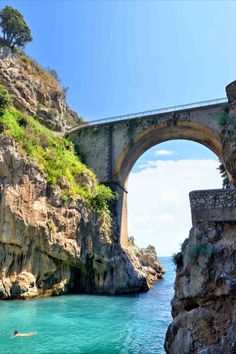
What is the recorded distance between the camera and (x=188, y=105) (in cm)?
2823

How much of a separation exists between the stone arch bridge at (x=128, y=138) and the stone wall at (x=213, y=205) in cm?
1960

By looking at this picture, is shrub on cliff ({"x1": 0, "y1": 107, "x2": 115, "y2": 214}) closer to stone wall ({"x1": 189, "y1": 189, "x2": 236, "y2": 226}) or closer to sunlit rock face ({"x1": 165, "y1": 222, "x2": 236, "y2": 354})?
stone wall ({"x1": 189, "y1": 189, "x2": 236, "y2": 226})

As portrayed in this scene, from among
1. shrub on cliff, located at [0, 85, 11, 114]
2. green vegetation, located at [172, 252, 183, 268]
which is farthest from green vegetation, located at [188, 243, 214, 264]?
shrub on cliff, located at [0, 85, 11, 114]

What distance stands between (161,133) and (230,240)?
22.6m

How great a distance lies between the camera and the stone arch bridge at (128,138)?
→ 2767cm

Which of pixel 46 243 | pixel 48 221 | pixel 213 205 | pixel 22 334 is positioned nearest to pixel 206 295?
pixel 213 205

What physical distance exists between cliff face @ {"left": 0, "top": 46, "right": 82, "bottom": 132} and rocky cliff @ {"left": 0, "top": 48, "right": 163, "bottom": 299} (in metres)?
0.17

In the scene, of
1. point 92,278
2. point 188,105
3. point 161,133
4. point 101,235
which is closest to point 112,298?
point 92,278

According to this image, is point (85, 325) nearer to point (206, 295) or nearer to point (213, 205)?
point (206, 295)

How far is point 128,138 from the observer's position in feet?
96.7

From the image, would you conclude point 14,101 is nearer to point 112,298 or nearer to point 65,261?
point 65,261

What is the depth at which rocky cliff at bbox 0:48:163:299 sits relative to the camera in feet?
65.4

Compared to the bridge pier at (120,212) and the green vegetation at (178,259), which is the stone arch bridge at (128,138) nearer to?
the bridge pier at (120,212)

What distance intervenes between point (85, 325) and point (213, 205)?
27.5 ft
